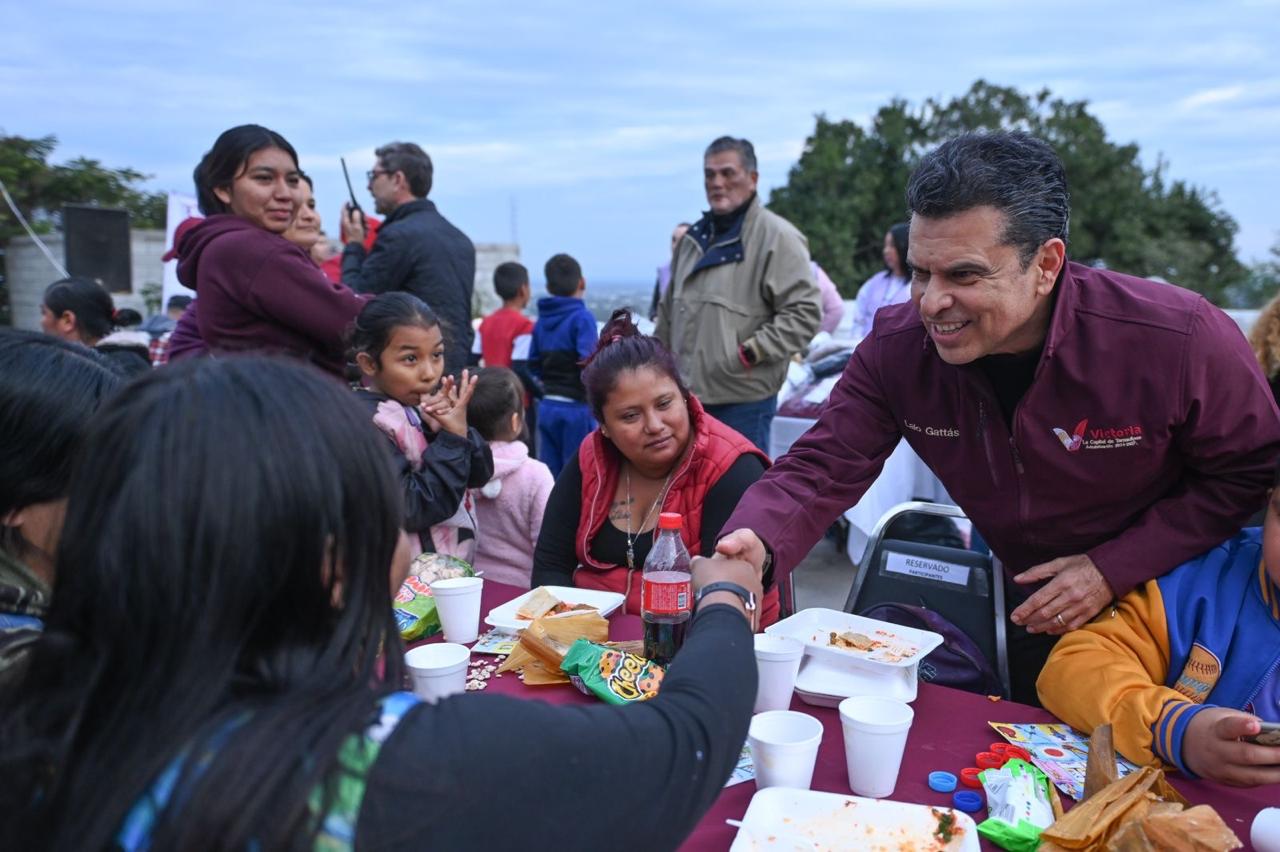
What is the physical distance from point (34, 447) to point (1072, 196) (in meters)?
14.4

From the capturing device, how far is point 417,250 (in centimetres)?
451

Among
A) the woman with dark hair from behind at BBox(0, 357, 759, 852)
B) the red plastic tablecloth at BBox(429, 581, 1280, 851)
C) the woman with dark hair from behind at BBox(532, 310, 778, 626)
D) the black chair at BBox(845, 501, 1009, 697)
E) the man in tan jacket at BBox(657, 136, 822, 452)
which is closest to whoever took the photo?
the woman with dark hair from behind at BBox(0, 357, 759, 852)

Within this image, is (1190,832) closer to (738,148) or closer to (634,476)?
(634,476)

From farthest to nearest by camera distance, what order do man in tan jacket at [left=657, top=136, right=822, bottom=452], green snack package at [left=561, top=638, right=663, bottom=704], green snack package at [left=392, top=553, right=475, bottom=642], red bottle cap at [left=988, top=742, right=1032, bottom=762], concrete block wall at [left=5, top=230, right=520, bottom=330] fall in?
1. concrete block wall at [left=5, top=230, right=520, bottom=330]
2. man in tan jacket at [left=657, top=136, right=822, bottom=452]
3. green snack package at [left=392, top=553, right=475, bottom=642]
4. green snack package at [left=561, top=638, right=663, bottom=704]
5. red bottle cap at [left=988, top=742, right=1032, bottom=762]

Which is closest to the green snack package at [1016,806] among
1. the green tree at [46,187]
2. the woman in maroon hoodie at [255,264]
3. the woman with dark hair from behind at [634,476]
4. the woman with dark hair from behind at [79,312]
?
the woman with dark hair from behind at [634,476]

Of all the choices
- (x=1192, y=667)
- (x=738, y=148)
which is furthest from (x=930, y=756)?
(x=738, y=148)

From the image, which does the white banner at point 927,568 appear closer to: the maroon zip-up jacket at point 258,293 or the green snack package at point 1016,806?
the green snack package at point 1016,806

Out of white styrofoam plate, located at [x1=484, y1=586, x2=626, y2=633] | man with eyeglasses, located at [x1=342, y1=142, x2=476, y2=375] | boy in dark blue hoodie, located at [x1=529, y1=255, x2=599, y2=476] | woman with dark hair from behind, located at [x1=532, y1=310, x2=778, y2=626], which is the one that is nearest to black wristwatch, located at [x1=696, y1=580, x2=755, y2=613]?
white styrofoam plate, located at [x1=484, y1=586, x2=626, y2=633]

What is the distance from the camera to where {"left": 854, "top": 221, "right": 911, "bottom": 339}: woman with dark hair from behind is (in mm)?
6148

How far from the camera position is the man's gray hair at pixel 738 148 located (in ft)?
15.9

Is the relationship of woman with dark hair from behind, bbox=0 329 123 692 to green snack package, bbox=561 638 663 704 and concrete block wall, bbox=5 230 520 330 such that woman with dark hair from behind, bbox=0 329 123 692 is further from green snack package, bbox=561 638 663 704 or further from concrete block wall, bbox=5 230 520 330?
concrete block wall, bbox=5 230 520 330

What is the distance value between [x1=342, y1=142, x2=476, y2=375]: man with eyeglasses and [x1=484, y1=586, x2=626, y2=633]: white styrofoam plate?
198cm

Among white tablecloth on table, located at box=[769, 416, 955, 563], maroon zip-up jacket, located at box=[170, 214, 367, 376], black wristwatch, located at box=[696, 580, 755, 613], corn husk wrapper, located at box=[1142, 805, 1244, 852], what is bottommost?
white tablecloth on table, located at box=[769, 416, 955, 563]

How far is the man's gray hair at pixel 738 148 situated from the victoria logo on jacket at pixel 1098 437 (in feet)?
10.2
